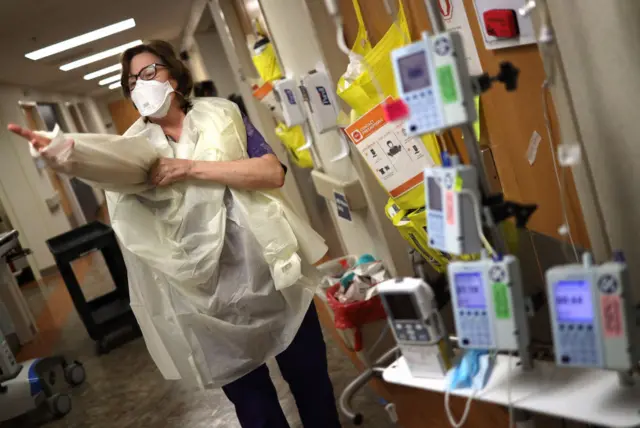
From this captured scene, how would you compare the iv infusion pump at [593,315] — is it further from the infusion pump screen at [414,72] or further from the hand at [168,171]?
the hand at [168,171]

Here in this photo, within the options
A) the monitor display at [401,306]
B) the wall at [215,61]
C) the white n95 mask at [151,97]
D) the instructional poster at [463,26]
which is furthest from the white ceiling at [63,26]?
the monitor display at [401,306]

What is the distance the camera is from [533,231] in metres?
1.35

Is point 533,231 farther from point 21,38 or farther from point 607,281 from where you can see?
point 21,38

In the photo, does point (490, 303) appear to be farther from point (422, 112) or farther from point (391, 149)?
point (391, 149)

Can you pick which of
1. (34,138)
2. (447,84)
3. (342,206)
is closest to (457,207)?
(447,84)

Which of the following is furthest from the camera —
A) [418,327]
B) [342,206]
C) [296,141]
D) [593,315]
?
[296,141]

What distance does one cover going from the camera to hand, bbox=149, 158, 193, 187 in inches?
59.0

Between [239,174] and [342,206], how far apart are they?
3.07 feet

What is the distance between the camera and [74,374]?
11.1ft

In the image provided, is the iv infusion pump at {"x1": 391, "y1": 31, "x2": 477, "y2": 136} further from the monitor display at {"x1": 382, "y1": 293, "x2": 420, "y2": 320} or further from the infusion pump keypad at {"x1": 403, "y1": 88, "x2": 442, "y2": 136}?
the monitor display at {"x1": 382, "y1": 293, "x2": 420, "y2": 320}

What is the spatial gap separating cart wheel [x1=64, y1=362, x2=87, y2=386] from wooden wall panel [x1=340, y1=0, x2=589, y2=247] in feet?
9.15

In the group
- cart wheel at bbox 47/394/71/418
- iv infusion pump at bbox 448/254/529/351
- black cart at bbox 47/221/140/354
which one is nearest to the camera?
iv infusion pump at bbox 448/254/529/351

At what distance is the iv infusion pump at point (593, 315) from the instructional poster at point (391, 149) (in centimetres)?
77

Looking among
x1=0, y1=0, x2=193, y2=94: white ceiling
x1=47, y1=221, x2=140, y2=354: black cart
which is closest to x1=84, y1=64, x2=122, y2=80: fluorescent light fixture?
x1=0, y1=0, x2=193, y2=94: white ceiling
